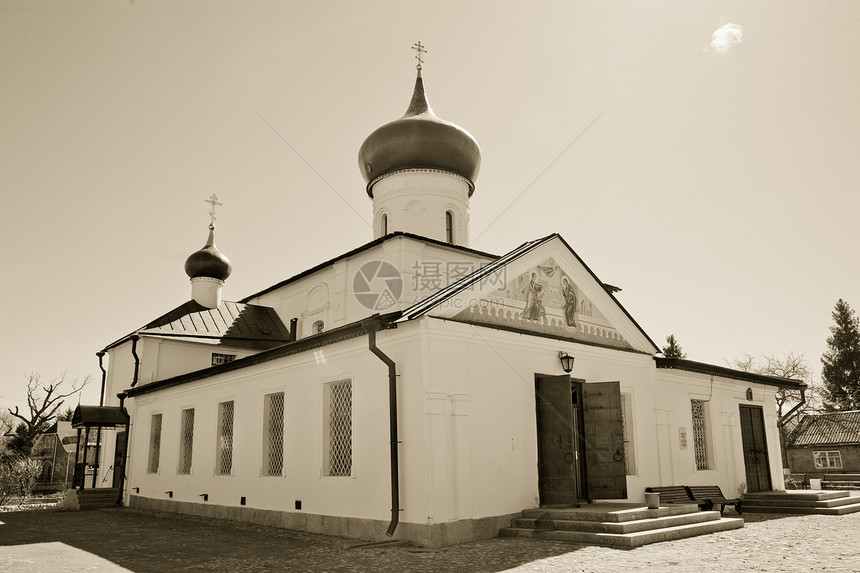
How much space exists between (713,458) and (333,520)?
9.85 metres

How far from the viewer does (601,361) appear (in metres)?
14.1

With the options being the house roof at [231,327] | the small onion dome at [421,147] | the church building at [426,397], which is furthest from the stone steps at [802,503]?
the house roof at [231,327]

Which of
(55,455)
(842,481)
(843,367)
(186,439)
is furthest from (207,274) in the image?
(843,367)

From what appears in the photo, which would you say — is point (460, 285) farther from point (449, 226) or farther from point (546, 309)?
point (449, 226)

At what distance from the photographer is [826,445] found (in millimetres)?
36469

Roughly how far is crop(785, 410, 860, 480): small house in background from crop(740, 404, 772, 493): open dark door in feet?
67.0

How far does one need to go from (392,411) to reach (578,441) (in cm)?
455

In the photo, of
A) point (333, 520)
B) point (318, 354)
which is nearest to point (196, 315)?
point (318, 354)

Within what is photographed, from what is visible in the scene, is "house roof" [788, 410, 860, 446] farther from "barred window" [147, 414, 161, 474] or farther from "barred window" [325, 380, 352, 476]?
"barred window" [147, 414, 161, 474]

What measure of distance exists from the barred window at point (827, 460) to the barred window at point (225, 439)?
3391 centimetres

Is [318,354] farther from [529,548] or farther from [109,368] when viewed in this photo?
[109,368]

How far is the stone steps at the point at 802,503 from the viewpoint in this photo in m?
14.7

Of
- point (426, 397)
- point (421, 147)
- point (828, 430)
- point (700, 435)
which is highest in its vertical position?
point (421, 147)

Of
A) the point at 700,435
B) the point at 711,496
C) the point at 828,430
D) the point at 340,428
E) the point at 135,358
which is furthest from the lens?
the point at 828,430
